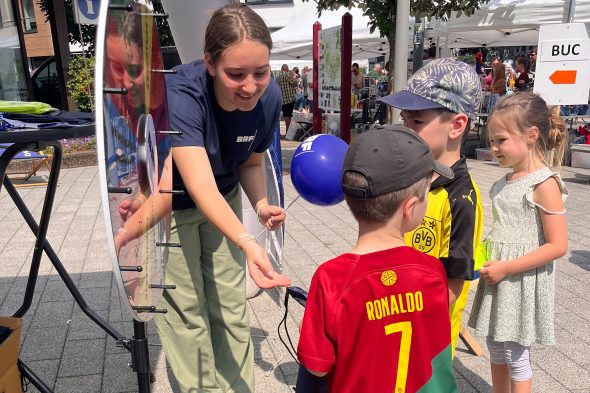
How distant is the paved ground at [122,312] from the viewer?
9.35ft

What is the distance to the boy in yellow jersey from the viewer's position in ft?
5.76

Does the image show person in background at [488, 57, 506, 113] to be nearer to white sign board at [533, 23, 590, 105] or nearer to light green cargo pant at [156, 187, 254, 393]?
white sign board at [533, 23, 590, 105]

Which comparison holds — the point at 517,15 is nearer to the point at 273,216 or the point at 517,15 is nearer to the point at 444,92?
the point at 444,92

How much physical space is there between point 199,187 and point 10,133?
2.02 ft

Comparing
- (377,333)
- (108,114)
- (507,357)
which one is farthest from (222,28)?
(507,357)

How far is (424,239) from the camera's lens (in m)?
1.82

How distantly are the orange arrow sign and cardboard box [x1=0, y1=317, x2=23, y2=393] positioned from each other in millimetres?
7329

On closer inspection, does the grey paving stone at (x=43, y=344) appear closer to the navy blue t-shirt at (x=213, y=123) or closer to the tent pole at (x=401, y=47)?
the navy blue t-shirt at (x=213, y=123)

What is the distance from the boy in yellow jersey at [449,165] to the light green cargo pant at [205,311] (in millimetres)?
785

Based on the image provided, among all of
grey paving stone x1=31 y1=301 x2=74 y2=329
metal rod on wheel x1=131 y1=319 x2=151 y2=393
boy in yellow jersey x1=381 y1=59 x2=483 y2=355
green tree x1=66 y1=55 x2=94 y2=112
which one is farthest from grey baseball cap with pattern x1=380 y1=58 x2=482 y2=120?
green tree x1=66 y1=55 x2=94 y2=112

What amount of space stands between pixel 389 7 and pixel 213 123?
6.70 meters

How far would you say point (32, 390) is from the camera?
2.75 metres

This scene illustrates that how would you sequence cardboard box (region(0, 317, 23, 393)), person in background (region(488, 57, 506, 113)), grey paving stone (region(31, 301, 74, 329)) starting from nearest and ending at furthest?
cardboard box (region(0, 317, 23, 393)) → grey paving stone (region(31, 301, 74, 329)) → person in background (region(488, 57, 506, 113))

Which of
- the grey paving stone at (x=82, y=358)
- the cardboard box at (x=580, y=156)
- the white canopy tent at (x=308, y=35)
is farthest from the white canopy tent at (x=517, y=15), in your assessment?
the grey paving stone at (x=82, y=358)
